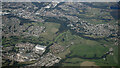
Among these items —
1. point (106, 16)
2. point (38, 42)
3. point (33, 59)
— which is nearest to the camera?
point (33, 59)

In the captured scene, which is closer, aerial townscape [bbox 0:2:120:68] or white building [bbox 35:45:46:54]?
aerial townscape [bbox 0:2:120:68]

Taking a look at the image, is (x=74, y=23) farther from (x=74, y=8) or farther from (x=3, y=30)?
(x=3, y=30)

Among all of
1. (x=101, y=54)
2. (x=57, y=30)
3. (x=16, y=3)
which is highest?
(x=16, y=3)

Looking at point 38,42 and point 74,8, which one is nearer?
point 38,42

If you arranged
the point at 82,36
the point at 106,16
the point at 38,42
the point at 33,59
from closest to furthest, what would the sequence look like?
the point at 33,59 < the point at 38,42 < the point at 82,36 < the point at 106,16

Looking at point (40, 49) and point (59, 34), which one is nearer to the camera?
point (40, 49)

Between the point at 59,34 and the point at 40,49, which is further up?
the point at 59,34

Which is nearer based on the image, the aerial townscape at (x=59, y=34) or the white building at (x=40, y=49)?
the aerial townscape at (x=59, y=34)

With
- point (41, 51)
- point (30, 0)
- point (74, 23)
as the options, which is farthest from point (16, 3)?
point (41, 51)
